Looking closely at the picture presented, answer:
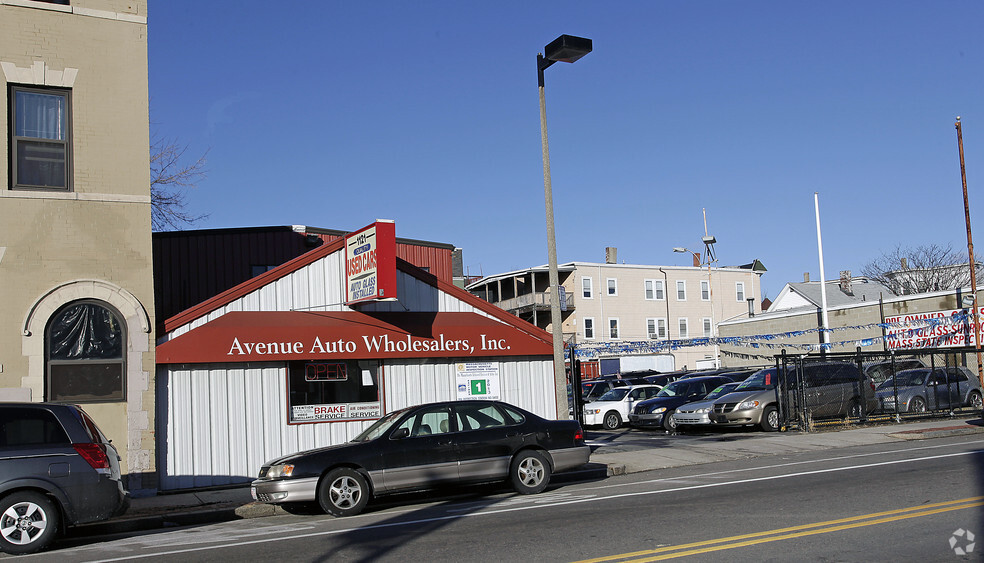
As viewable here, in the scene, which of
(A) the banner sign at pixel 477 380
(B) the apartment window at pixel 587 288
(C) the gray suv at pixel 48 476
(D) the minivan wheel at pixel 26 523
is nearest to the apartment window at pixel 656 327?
(B) the apartment window at pixel 587 288

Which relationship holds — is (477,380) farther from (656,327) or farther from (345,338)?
(656,327)

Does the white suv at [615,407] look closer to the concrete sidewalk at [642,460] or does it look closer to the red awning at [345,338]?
the concrete sidewalk at [642,460]

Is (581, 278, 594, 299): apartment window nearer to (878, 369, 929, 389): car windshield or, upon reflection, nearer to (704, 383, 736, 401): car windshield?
(704, 383, 736, 401): car windshield

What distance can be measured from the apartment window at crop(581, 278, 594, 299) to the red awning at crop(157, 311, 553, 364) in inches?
1535

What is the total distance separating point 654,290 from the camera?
6003 cm

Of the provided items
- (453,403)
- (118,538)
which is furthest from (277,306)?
(118,538)

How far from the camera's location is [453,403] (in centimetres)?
1271

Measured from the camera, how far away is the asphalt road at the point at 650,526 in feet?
25.3

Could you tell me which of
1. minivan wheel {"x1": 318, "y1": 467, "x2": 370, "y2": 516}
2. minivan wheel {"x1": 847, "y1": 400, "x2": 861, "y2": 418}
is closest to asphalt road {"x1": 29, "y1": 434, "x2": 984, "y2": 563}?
minivan wheel {"x1": 318, "y1": 467, "x2": 370, "y2": 516}

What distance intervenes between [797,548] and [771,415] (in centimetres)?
1400

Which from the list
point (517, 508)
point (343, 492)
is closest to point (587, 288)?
point (343, 492)

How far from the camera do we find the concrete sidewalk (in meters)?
12.2

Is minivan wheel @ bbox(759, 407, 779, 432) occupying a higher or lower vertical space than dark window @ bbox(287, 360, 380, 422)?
lower

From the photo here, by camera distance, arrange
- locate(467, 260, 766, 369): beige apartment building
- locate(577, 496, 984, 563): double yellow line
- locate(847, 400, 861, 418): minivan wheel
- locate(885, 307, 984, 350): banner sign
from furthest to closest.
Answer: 1. locate(467, 260, 766, 369): beige apartment building
2. locate(885, 307, 984, 350): banner sign
3. locate(847, 400, 861, 418): minivan wheel
4. locate(577, 496, 984, 563): double yellow line
